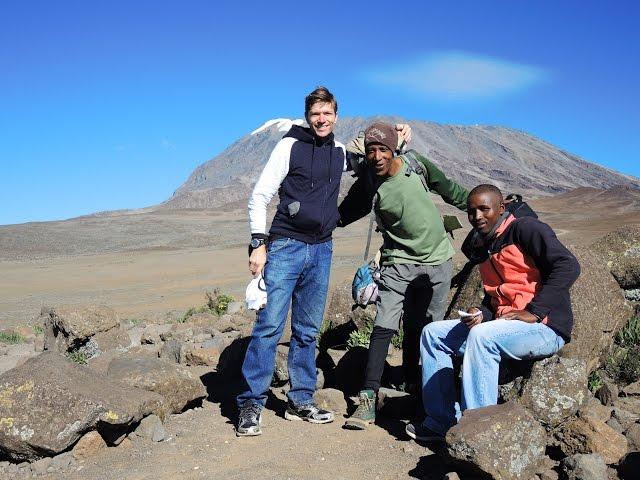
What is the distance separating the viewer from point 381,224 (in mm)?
4664

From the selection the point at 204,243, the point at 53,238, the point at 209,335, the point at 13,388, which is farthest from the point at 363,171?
the point at 53,238

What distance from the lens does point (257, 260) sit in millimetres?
4402

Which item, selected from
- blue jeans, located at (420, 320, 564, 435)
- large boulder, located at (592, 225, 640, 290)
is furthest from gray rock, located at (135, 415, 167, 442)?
large boulder, located at (592, 225, 640, 290)

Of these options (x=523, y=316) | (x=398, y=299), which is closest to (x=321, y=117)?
(x=398, y=299)

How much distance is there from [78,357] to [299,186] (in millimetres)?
3749

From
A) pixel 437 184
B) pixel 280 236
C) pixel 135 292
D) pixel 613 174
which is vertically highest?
pixel 613 174

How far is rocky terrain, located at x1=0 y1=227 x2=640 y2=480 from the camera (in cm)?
359

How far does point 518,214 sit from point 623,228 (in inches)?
102

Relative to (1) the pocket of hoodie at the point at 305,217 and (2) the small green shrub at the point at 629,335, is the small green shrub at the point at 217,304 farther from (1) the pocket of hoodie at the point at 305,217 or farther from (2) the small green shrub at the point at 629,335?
(2) the small green shrub at the point at 629,335

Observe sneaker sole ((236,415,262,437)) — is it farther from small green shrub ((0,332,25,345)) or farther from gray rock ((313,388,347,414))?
small green shrub ((0,332,25,345))

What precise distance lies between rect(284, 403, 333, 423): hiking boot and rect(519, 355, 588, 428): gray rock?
4.52 feet

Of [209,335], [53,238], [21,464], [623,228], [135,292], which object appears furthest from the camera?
[53,238]

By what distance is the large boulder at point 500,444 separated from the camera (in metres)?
3.44

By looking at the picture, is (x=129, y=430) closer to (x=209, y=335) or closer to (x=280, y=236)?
(x=280, y=236)
